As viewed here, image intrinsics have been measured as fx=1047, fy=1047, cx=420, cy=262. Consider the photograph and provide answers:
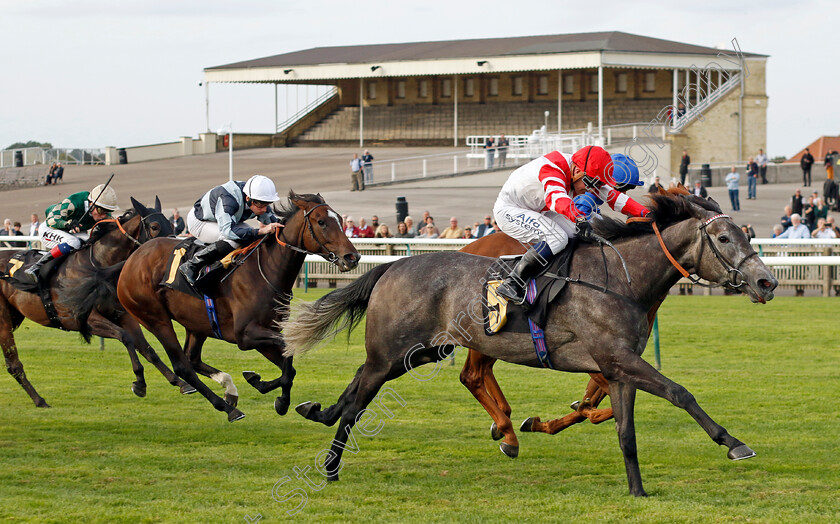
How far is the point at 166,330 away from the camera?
25.0 feet

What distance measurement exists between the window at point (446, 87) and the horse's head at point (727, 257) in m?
40.4

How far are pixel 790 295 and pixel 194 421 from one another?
11735 mm

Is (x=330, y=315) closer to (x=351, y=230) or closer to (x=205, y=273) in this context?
(x=205, y=273)

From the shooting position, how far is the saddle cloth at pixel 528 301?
534 cm

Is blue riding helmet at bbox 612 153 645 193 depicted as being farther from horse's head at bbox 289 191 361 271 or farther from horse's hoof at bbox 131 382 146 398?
horse's hoof at bbox 131 382 146 398

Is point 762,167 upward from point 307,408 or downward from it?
upward

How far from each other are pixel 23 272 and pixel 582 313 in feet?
16.4

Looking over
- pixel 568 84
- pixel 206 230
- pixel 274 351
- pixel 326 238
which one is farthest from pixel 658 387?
pixel 568 84

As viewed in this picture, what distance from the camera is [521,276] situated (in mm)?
5395

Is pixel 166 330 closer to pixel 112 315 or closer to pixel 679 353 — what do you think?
pixel 112 315

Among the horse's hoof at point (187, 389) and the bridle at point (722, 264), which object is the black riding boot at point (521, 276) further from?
the horse's hoof at point (187, 389)

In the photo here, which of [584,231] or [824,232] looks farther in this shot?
[824,232]

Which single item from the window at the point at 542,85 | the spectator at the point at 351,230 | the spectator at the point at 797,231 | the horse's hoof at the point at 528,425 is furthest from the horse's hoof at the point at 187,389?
the window at the point at 542,85

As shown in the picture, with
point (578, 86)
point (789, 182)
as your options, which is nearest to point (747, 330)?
point (789, 182)
